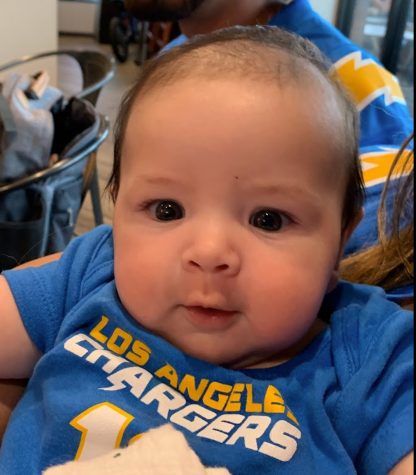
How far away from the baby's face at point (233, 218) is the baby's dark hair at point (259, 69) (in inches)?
0.9

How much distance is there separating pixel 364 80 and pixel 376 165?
0.36m

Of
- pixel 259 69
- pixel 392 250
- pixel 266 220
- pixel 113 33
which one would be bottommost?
pixel 113 33

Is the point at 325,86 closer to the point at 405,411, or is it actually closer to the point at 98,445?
the point at 405,411

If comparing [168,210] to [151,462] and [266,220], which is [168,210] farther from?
[151,462]

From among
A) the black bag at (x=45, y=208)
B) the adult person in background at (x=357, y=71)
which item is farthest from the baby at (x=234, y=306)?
the black bag at (x=45, y=208)

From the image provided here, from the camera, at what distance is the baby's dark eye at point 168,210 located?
73 cm

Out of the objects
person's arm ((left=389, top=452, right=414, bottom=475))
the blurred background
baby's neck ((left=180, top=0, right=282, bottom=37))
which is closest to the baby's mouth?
person's arm ((left=389, top=452, right=414, bottom=475))

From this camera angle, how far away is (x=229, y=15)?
178cm

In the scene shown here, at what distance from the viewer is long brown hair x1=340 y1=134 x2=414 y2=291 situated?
2.92ft

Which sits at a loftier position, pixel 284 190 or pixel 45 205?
pixel 284 190

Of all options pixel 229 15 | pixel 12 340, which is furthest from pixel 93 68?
pixel 12 340

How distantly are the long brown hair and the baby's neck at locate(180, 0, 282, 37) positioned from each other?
85 centimetres

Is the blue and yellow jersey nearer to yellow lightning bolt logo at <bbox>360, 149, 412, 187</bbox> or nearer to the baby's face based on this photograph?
yellow lightning bolt logo at <bbox>360, 149, 412, 187</bbox>

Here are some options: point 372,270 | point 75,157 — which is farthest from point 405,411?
point 75,157
